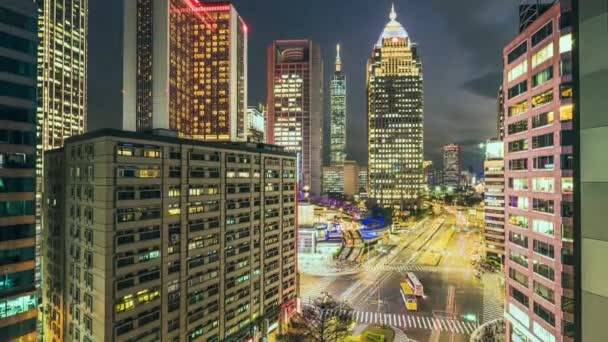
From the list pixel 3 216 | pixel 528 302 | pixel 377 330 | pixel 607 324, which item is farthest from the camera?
pixel 377 330

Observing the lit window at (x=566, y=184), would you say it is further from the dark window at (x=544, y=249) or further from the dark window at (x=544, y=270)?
the dark window at (x=544, y=270)

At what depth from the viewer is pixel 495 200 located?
89875mm

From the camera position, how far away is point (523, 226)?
137 ft

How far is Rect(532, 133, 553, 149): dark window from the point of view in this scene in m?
37.2

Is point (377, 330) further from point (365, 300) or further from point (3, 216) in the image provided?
point (3, 216)

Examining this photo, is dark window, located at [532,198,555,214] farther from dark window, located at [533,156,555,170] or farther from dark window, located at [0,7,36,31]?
dark window, located at [0,7,36,31]

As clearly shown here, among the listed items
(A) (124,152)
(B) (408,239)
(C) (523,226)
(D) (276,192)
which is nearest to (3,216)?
(A) (124,152)

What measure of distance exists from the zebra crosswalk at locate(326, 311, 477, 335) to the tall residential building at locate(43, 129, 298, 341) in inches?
643

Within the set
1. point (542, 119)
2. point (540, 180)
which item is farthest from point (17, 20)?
point (540, 180)

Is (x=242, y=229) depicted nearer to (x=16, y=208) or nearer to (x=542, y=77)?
(x=16, y=208)

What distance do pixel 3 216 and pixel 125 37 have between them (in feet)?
376

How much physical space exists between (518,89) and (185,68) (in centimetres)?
13362

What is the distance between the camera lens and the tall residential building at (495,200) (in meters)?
88.8

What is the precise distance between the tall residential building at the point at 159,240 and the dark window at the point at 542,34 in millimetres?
40937
